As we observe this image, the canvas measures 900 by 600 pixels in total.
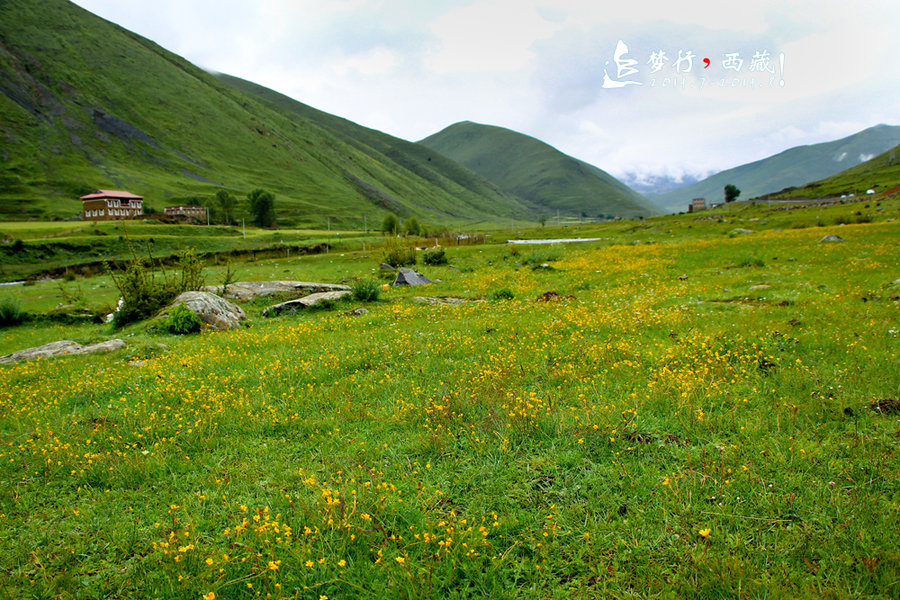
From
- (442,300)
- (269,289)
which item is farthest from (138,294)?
(442,300)

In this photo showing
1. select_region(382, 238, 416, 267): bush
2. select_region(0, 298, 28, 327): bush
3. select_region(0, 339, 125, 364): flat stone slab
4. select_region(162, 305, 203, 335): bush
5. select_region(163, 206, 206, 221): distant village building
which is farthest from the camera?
select_region(163, 206, 206, 221): distant village building

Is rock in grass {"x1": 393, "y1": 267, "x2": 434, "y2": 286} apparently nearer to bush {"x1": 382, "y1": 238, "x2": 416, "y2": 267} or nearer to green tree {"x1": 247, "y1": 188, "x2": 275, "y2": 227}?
bush {"x1": 382, "y1": 238, "x2": 416, "y2": 267}

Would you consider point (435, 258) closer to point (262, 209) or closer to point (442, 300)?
point (442, 300)

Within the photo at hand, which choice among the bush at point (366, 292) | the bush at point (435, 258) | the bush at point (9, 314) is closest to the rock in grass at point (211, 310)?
the bush at point (366, 292)

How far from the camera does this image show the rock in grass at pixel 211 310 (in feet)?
56.2

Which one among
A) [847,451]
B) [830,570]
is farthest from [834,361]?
[830,570]

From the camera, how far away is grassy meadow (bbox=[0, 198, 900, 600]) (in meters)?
4.35

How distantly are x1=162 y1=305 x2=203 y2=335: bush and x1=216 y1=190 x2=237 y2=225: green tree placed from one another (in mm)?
157502

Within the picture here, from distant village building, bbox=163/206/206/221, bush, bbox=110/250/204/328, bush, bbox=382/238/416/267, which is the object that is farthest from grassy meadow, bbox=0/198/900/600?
distant village building, bbox=163/206/206/221

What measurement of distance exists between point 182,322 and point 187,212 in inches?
6295

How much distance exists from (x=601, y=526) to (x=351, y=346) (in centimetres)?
825

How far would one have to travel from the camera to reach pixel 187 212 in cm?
15075

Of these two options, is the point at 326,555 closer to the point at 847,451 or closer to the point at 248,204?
the point at 847,451

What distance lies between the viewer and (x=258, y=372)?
32.6ft
